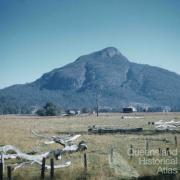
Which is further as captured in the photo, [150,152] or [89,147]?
[89,147]

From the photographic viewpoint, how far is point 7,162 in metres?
20.8

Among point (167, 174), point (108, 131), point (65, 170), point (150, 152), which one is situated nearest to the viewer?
point (167, 174)

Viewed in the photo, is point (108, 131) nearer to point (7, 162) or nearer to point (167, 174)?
point (7, 162)

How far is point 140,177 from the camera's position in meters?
15.3

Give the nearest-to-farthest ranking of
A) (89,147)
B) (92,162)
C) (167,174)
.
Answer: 1. (167,174)
2. (92,162)
3. (89,147)

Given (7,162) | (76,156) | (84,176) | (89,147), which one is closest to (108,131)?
(89,147)

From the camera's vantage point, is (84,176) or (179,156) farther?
(179,156)

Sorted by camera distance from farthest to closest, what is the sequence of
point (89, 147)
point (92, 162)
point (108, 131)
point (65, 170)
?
1. point (108, 131)
2. point (89, 147)
3. point (92, 162)
4. point (65, 170)

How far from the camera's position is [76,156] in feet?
74.2

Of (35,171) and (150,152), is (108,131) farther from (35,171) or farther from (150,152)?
(35,171)

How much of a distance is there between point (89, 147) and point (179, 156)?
8.27m

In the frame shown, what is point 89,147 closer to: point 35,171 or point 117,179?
point 35,171

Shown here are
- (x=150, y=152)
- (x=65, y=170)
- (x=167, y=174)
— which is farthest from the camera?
(x=150, y=152)

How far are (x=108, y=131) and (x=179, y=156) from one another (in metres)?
23.0
